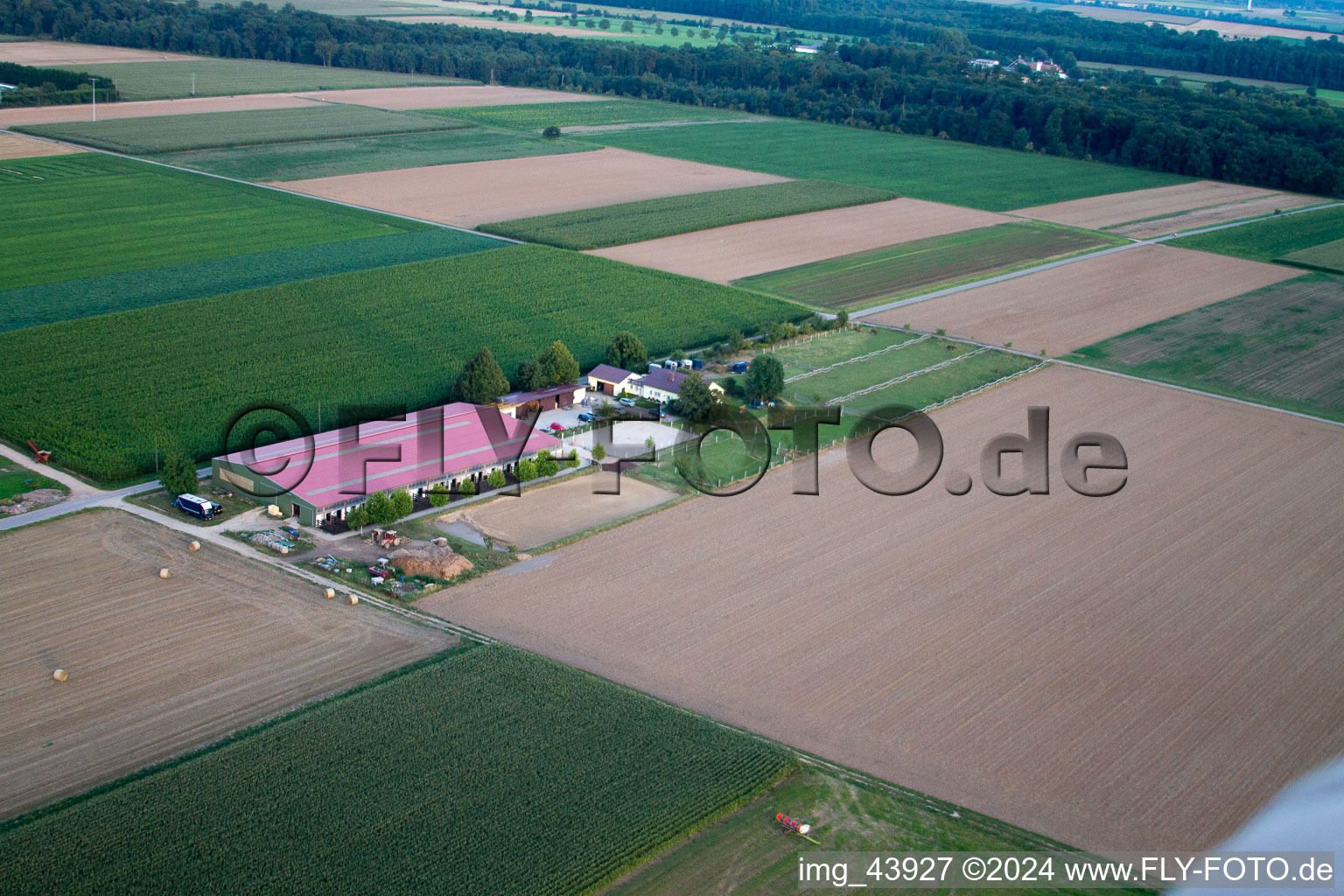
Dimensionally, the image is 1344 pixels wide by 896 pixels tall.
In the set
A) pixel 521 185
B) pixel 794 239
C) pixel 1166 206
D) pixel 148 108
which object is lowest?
pixel 794 239

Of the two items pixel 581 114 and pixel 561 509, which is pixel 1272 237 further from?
pixel 561 509

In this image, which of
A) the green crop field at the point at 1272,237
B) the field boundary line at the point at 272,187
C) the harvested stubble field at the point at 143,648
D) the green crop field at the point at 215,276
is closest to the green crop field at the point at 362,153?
the field boundary line at the point at 272,187

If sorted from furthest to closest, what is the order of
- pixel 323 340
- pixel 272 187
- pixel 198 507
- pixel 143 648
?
pixel 272 187, pixel 323 340, pixel 198 507, pixel 143 648

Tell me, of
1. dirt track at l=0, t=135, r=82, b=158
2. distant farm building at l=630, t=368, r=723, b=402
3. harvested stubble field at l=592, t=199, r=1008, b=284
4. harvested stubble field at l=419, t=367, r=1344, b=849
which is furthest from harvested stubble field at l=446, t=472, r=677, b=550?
dirt track at l=0, t=135, r=82, b=158

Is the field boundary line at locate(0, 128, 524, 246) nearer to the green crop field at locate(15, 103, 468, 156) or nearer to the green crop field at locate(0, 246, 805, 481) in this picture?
the green crop field at locate(15, 103, 468, 156)

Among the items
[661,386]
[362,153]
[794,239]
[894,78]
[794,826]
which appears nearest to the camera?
[794,826]

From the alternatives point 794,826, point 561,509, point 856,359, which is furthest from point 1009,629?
point 856,359

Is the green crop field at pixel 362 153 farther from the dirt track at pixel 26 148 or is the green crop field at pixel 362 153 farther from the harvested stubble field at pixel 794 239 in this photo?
the harvested stubble field at pixel 794 239

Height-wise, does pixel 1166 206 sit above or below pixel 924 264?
above
